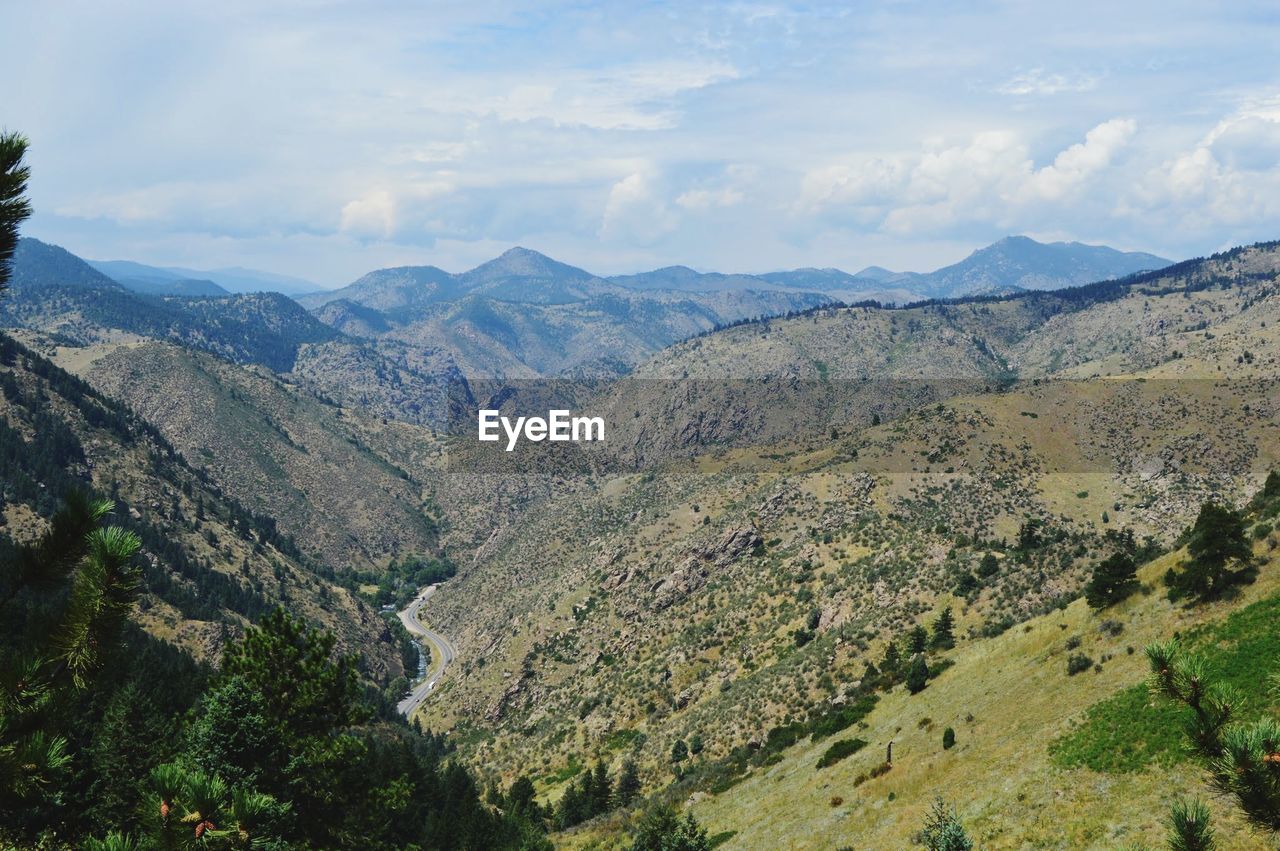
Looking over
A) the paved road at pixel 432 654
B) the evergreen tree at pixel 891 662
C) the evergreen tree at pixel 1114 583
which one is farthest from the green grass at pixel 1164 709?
the paved road at pixel 432 654

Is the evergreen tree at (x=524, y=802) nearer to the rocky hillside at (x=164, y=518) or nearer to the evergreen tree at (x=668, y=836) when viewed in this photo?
the evergreen tree at (x=668, y=836)

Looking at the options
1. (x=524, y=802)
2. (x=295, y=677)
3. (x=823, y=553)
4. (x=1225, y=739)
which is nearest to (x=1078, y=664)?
(x=1225, y=739)

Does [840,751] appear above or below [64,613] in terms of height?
below

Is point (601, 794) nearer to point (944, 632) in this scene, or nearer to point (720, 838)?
point (720, 838)

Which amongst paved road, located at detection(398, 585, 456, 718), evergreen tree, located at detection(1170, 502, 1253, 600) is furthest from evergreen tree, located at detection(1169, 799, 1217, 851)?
paved road, located at detection(398, 585, 456, 718)

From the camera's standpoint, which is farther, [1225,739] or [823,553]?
[823,553]

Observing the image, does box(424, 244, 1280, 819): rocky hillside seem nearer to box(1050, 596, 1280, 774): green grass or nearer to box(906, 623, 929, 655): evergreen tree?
box(906, 623, 929, 655): evergreen tree

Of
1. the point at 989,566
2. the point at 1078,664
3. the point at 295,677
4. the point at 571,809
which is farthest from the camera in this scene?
the point at 989,566
